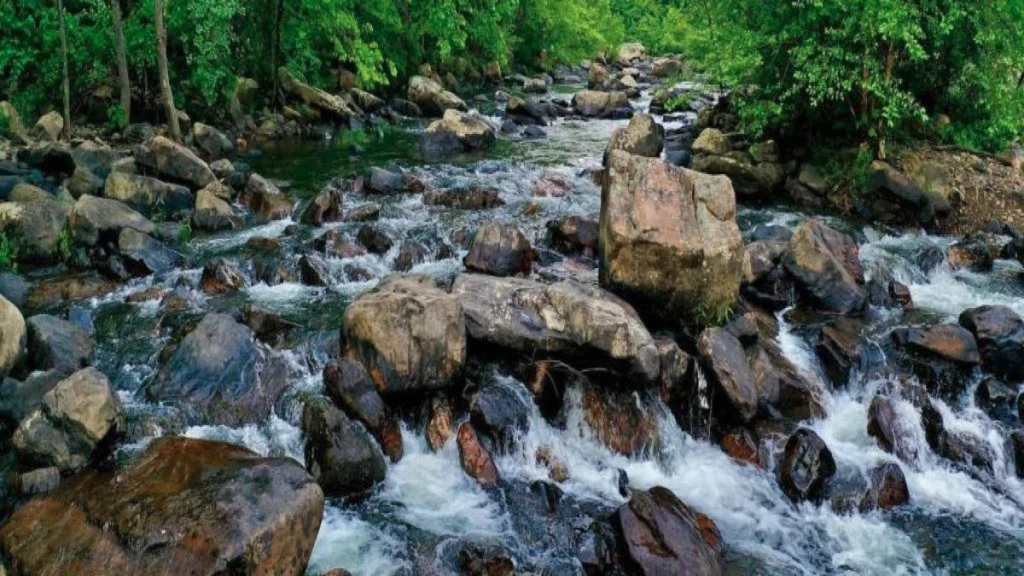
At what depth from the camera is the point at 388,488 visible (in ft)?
24.4

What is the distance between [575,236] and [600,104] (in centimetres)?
1656

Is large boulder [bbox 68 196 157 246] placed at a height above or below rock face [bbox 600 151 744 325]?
below

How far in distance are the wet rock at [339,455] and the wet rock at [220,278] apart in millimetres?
4572

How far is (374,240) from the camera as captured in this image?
42.0 ft

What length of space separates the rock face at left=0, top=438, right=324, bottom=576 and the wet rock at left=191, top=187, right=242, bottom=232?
798cm

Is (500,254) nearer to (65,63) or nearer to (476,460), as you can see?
(476,460)

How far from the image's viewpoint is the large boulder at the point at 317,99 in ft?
79.7

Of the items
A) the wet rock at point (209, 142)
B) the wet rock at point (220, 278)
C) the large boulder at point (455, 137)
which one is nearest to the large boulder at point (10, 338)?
the wet rock at point (220, 278)

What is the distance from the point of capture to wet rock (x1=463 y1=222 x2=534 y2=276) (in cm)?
1155

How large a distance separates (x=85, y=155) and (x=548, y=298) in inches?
470

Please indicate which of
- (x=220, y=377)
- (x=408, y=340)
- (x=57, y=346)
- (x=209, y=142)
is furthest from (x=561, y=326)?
(x=209, y=142)

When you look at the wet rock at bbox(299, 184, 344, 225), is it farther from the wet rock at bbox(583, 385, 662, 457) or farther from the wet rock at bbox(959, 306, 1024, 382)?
the wet rock at bbox(959, 306, 1024, 382)

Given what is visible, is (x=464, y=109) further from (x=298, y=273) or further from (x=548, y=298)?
(x=548, y=298)

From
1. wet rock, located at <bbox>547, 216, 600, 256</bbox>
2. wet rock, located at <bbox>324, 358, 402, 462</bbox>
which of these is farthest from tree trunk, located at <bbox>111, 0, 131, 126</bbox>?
wet rock, located at <bbox>324, 358, 402, 462</bbox>
